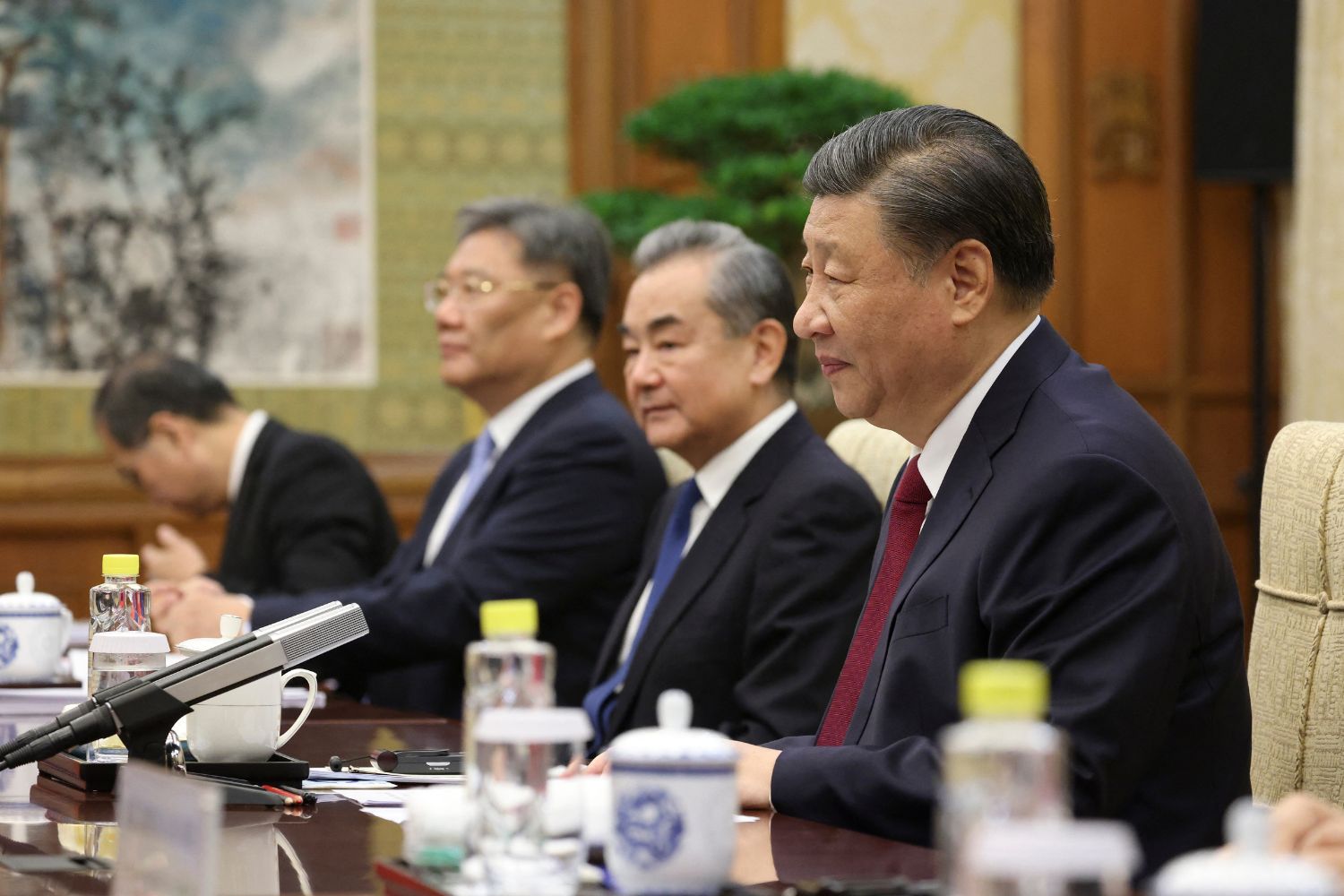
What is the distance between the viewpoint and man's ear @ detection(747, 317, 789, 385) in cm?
309

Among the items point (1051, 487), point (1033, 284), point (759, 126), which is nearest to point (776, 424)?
point (1033, 284)

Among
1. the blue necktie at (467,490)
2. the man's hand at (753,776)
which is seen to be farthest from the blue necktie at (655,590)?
the man's hand at (753,776)

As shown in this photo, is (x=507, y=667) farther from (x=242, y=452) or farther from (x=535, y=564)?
(x=242, y=452)

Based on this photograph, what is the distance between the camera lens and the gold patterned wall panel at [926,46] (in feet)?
20.2

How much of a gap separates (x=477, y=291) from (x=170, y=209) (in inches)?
91.4

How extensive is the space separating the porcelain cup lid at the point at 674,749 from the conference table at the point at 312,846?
0.43ft

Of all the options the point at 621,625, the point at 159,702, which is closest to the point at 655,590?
the point at 621,625

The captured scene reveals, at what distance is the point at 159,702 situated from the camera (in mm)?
1752

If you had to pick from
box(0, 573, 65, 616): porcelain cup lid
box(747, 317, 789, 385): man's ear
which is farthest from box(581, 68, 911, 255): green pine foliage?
box(0, 573, 65, 616): porcelain cup lid

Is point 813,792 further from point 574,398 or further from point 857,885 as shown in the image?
point 574,398

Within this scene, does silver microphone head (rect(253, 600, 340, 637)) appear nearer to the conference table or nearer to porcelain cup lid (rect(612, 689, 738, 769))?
the conference table

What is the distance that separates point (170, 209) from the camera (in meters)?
5.84

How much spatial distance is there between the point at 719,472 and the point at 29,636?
46.2 inches

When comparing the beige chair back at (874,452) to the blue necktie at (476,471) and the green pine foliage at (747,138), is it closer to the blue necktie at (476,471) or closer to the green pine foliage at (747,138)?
the blue necktie at (476,471)
